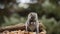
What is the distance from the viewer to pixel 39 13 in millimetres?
1271

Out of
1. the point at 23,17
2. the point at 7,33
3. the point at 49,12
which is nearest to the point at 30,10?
the point at 23,17

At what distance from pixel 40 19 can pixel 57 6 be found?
26 cm

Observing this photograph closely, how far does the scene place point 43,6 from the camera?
4.23 ft

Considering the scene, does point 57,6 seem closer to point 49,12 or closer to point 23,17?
point 49,12

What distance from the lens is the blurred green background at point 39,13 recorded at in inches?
50.3

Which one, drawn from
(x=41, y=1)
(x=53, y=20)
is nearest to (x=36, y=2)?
(x=41, y=1)

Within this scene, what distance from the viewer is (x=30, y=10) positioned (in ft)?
4.19

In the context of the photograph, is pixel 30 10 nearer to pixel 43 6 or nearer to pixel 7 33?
pixel 43 6

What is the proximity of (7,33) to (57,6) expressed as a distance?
2.23ft

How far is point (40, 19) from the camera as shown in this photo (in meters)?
1.27

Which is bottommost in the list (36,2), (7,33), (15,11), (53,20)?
(7,33)

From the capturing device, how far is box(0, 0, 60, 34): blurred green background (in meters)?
1.28

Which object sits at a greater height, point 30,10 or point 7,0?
point 7,0

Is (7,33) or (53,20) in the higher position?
(53,20)
